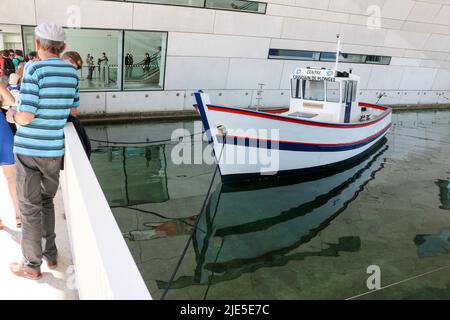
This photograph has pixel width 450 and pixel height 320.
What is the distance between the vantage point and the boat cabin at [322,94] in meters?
10.0

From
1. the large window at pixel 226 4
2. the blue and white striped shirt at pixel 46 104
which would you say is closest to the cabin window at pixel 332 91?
the large window at pixel 226 4

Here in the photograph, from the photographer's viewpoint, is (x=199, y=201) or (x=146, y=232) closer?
(x=146, y=232)

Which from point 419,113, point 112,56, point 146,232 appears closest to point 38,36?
point 146,232

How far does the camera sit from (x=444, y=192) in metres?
9.08

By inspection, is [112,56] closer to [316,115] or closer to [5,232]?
[316,115]

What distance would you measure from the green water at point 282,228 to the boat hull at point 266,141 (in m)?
0.42

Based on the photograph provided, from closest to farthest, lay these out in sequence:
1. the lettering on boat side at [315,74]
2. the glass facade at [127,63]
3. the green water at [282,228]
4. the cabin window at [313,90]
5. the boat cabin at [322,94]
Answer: the green water at [282,228]
the lettering on boat side at [315,74]
the boat cabin at [322,94]
the cabin window at [313,90]
the glass facade at [127,63]

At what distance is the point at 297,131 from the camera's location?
842 cm

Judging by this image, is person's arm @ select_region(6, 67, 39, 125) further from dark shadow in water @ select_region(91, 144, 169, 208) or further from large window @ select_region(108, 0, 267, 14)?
large window @ select_region(108, 0, 267, 14)

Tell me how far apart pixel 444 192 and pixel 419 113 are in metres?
13.3

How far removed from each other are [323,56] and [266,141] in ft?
33.8

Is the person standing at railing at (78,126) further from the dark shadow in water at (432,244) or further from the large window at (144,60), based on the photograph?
the large window at (144,60)
